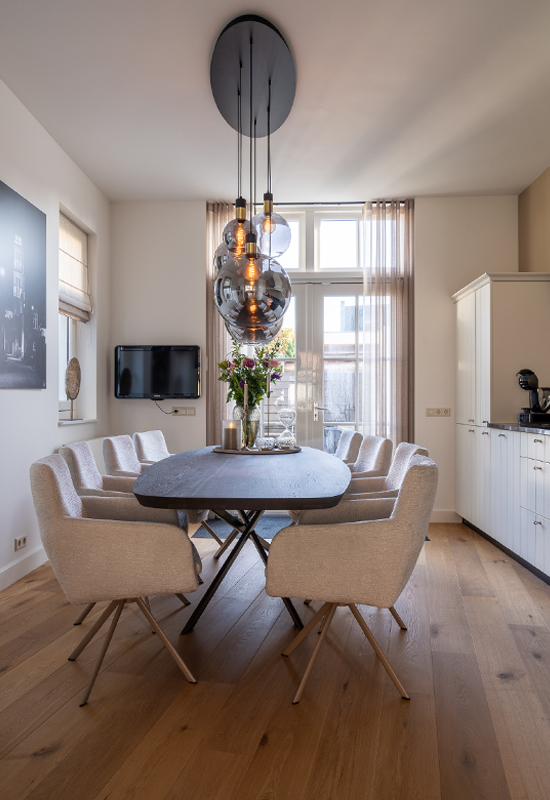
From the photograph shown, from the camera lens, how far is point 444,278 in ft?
17.4

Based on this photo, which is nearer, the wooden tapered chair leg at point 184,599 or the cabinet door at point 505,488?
the wooden tapered chair leg at point 184,599

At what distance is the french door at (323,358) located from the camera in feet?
17.9

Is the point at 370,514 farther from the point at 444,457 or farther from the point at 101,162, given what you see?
the point at 101,162

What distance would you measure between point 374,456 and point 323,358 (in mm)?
2302

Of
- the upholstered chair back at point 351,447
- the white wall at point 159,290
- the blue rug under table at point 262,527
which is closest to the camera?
the upholstered chair back at point 351,447

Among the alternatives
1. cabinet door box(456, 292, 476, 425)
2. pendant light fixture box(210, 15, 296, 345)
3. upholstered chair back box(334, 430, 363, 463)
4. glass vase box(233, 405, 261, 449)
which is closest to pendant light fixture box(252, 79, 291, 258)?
pendant light fixture box(210, 15, 296, 345)

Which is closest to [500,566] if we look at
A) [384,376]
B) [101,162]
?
[384,376]

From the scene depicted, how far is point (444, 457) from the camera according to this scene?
5266 millimetres

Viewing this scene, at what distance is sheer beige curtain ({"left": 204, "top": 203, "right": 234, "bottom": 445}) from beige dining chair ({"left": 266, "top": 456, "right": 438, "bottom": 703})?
3386mm

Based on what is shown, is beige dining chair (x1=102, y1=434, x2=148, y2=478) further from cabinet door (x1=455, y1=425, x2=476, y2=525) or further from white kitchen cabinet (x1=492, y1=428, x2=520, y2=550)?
cabinet door (x1=455, y1=425, x2=476, y2=525)

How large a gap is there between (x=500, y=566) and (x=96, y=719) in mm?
2913

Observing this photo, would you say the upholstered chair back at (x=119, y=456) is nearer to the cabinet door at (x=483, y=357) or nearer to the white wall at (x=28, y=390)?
the white wall at (x=28, y=390)

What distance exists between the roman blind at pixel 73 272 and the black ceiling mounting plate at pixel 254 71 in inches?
68.4

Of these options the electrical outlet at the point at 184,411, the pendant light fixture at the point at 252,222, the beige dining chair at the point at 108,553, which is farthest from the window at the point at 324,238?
the beige dining chair at the point at 108,553
